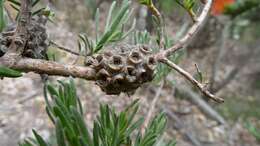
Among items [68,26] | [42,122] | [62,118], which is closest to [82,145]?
[62,118]

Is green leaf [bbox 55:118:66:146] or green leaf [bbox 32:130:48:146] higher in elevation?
green leaf [bbox 55:118:66:146]

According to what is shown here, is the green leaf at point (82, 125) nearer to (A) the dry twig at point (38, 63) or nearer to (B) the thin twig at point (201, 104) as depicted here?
(A) the dry twig at point (38, 63)

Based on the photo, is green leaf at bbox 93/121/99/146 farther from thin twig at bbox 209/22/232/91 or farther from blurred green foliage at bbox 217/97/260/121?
blurred green foliage at bbox 217/97/260/121

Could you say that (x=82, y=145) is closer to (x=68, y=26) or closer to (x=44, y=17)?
(x=44, y=17)

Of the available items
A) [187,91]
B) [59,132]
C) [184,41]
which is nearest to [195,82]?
[184,41]

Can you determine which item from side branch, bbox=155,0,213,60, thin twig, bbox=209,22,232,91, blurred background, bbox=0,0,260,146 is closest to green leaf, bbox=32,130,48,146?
side branch, bbox=155,0,213,60

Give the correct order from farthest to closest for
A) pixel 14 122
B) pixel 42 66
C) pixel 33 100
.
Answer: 1. pixel 33 100
2. pixel 14 122
3. pixel 42 66
